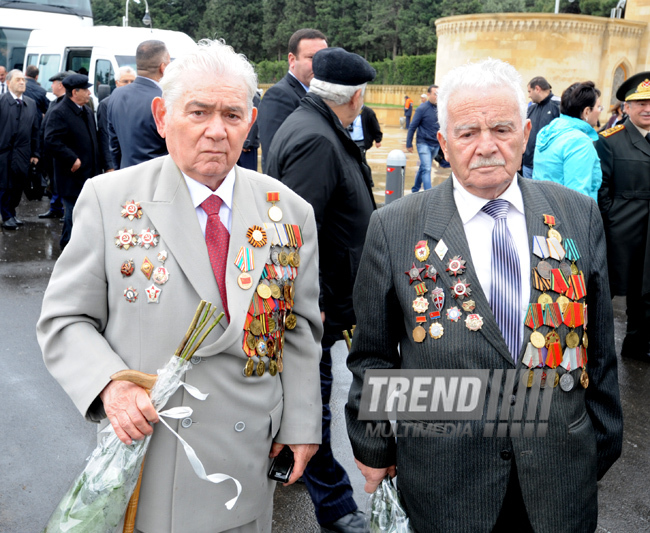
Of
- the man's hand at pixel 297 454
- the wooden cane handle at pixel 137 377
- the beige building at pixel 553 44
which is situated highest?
the wooden cane handle at pixel 137 377

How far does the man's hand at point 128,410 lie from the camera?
1.90 m

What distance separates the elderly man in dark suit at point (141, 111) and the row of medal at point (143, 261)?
3.60m

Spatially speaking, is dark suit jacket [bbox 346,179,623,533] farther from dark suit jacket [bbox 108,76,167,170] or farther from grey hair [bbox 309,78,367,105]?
dark suit jacket [bbox 108,76,167,170]

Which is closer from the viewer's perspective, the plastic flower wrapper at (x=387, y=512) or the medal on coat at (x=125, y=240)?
the medal on coat at (x=125, y=240)

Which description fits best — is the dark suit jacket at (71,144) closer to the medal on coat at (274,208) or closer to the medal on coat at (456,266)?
the medal on coat at (274,208)

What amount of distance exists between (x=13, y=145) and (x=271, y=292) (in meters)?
9.51

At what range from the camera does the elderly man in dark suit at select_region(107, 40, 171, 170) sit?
579 centimetres

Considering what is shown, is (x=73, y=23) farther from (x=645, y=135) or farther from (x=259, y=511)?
(x=259, y=511)

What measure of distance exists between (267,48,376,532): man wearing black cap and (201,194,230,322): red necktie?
1.04 m

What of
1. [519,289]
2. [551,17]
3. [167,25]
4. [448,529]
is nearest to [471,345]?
[519,289]

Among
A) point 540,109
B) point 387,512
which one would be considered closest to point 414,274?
point 387,512

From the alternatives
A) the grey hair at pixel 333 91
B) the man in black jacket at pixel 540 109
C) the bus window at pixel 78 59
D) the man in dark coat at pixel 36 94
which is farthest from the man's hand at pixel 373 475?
the bus window at pixel 78 59

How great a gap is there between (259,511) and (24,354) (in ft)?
13.4

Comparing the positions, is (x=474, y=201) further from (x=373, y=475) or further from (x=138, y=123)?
(x=138, y=123)
